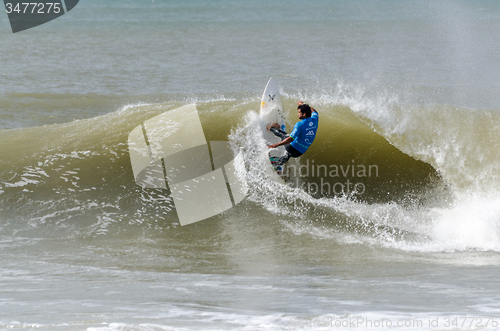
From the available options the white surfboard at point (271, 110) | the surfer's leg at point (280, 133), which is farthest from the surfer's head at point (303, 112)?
the white surfboard at point (271, 110)

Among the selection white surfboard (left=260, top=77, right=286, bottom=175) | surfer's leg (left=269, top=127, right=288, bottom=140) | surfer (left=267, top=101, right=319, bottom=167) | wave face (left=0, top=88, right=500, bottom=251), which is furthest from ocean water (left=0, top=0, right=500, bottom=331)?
surfer (left=267, top=101, right=319, bottom=167)

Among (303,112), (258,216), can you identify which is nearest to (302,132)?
(303,112)

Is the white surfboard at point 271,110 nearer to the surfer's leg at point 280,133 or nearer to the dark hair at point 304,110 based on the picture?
the surfer's leg at point 280,133

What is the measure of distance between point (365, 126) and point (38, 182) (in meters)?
6.01

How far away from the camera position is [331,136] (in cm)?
880

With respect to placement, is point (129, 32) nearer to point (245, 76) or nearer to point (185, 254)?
point (245, 76)

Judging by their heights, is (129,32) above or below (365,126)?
above

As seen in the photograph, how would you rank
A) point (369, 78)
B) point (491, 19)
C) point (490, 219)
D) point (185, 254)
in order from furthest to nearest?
point (491, 19) → point (369, 78) → point (490, 219) → point (185, 254)

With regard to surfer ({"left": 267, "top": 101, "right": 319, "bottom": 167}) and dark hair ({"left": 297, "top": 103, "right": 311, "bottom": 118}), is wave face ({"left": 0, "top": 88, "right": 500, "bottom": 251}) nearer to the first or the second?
surfer ({"left": 267, "top": 101, "right": 319, "bottom": 167})

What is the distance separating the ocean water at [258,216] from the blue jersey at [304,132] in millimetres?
684

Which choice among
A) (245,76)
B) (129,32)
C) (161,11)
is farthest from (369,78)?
(161,11)

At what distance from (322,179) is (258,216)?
1.60m

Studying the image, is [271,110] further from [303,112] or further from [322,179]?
[322,179]

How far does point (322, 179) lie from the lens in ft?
26.1
